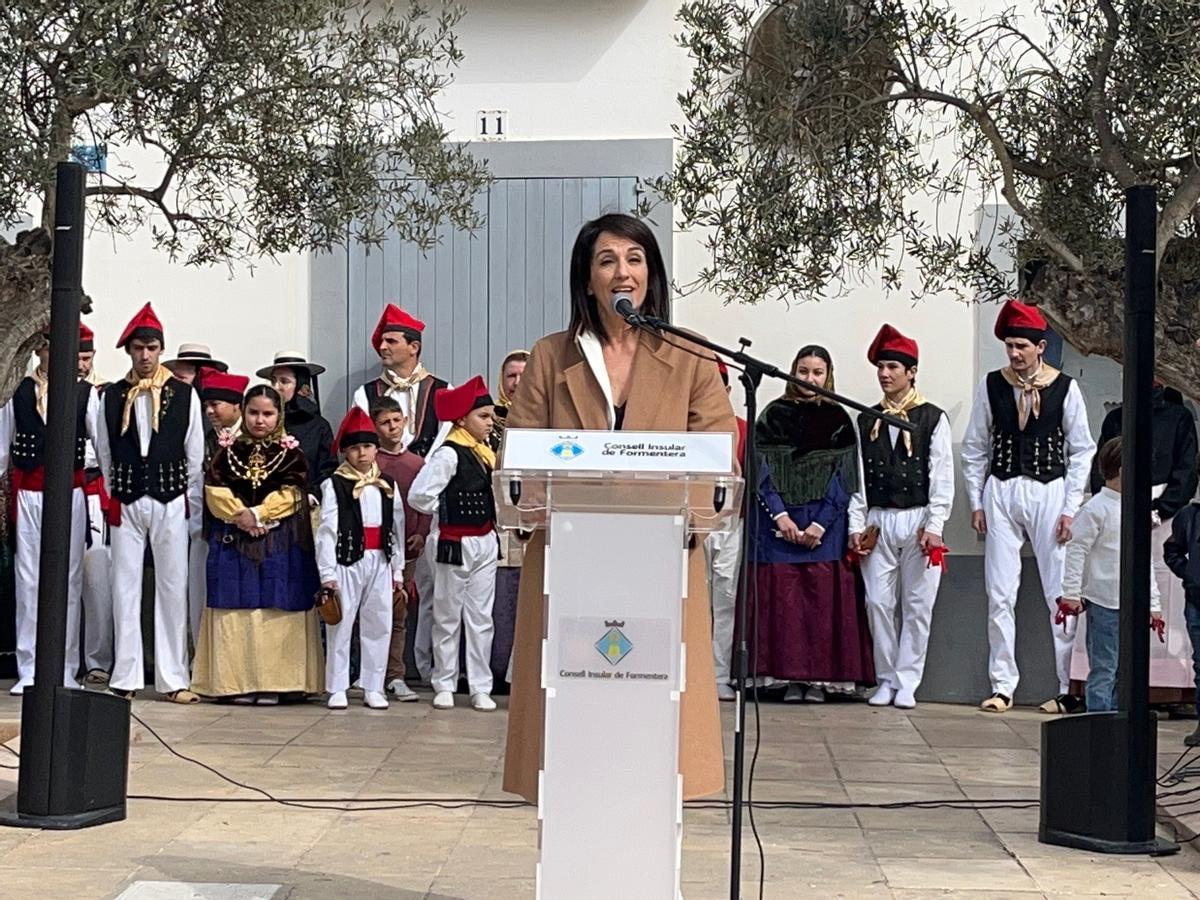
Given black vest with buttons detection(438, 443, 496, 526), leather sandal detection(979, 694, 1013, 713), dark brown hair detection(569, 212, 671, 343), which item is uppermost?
dark brown hair detection(569, 212, 671, 343)

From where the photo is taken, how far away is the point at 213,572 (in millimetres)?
10703

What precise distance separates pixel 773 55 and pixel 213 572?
469cm

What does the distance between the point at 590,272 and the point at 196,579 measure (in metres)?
6.35

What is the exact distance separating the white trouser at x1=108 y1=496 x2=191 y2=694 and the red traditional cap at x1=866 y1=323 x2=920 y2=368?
14.1ft

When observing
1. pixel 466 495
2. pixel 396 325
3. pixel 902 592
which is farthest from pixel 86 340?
pixel 902 592

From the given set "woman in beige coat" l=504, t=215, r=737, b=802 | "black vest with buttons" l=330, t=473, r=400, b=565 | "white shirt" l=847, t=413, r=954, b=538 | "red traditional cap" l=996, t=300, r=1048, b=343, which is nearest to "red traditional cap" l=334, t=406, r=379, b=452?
"black vest with buttons" l=330, t=473, r=400, b=565

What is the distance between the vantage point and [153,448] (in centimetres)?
1059

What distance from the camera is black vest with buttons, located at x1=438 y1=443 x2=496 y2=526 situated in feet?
34.7

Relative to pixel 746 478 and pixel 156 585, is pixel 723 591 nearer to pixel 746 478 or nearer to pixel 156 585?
pixel 156 585

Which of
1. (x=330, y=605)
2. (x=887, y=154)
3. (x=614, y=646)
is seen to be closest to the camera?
(x=614, y=646)

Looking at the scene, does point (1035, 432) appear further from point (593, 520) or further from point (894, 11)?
point (593, 520)

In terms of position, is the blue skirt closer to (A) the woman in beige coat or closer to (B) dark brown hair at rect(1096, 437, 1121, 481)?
(B) dark brown hair at rect(1096, 437, 1121, 481)

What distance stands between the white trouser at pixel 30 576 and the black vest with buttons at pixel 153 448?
517 mm

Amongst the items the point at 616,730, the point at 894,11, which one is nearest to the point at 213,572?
the point at 894,11
